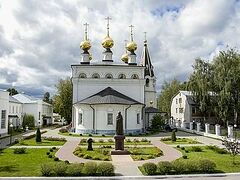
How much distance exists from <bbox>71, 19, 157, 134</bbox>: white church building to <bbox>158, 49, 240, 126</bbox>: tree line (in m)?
10.0

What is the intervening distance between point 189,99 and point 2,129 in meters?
33.8

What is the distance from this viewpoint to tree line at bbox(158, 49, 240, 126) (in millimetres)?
43812

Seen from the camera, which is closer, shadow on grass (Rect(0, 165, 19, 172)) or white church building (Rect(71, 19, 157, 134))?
shadow on grass (Rect(0, 165, 19, 172))

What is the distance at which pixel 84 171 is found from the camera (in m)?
15.3

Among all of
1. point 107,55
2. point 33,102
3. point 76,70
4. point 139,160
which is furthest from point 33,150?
point 33,102

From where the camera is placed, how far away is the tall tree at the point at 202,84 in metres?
48.4

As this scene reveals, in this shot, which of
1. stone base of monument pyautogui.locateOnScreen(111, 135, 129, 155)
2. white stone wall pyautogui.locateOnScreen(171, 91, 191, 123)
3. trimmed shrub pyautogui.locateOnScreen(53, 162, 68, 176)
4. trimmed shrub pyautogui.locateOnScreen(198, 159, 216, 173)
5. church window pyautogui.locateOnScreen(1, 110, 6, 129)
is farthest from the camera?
white stone wall pyautogui.locateOnScreen(171, 91, 191, 123)

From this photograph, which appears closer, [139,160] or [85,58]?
[139,160]

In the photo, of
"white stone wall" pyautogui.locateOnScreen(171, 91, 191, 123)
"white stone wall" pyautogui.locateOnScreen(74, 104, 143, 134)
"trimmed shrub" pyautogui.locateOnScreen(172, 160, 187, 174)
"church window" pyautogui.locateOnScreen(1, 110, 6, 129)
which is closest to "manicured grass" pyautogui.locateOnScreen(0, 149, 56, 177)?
"trimmed shrub" pyautogui.locateOnScreen(172, 160, 187, 174)

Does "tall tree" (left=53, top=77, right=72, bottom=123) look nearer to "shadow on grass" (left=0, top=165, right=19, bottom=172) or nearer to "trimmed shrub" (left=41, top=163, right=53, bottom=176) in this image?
"shadow on grass" (left=0, top=165, right=19, bottom=172)

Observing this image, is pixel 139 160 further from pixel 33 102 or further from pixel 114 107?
pixel 33 102

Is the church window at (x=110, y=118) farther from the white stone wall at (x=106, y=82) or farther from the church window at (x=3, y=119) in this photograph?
the church window at (x=3, y=119)

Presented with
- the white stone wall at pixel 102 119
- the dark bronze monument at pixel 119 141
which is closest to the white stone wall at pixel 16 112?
the white stone wall at pixel 102 119

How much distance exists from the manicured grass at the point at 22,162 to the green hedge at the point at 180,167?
539 centimetres
